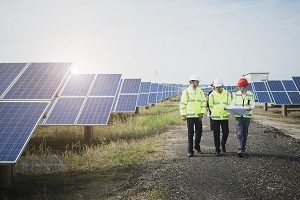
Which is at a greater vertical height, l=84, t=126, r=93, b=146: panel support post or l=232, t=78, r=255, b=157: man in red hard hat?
l=232, t=78, r=255, b=157: man in red hard hat

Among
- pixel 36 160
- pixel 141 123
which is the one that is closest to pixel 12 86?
pixel 36 160

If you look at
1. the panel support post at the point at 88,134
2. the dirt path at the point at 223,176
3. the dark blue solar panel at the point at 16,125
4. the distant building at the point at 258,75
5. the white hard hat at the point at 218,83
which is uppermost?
the distant building at the point at 258,75

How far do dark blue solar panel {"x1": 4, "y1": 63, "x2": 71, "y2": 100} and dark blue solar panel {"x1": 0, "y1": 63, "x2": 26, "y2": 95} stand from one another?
0.22 m

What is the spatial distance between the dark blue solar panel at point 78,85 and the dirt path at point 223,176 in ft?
16.4

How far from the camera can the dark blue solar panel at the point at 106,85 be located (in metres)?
14.7

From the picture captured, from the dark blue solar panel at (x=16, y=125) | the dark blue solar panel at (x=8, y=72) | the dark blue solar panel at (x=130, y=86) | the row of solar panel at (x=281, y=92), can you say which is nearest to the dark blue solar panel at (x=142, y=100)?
the dark blue solar panel at (x=130, y=86)

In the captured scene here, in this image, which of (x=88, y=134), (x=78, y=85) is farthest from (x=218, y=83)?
(x=78, y=85)

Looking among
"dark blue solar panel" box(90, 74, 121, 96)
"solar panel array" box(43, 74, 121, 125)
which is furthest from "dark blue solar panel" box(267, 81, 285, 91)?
"solar panel array" box(43, 74, 121, 125)

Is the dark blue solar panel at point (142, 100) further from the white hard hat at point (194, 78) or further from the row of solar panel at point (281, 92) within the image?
the white hard hat at point (194, 78)

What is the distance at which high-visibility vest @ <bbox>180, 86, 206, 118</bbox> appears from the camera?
1078 centimetres

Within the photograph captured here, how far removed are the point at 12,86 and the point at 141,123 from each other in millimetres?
9589

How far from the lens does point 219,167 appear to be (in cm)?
877

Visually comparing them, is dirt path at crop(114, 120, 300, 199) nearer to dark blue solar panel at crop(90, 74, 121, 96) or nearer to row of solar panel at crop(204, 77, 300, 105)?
dark blue solar panel at crop(90, 74, 121, 96)

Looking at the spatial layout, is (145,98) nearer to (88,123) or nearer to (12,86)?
(88,123)
